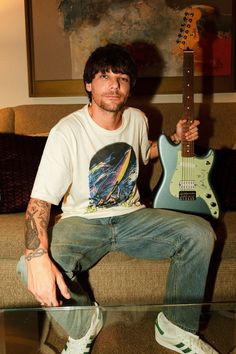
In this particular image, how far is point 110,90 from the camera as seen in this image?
1.44 metres

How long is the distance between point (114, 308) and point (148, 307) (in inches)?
4.0

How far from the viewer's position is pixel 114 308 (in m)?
1.08

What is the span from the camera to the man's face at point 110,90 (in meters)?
1.44

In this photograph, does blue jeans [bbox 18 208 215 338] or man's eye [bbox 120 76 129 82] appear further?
man's eye [bbox 120 76 129 82]

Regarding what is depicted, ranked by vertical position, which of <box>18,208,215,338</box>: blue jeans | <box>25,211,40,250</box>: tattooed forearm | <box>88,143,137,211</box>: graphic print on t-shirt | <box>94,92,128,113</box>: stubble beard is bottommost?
<box>18,208,215,338</box>: blue jeans

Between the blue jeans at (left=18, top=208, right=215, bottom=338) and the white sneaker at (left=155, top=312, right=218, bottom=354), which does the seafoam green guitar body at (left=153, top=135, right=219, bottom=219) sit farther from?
the white sneaker at (left=155, top=312, right=218, bottom=354)

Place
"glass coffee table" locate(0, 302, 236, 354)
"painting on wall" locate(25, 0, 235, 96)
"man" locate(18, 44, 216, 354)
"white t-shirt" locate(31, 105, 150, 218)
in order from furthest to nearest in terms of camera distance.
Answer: "painting on wall" locate(25, 0, 235, 96) → "white t-shirt" locate(31, 105, 150, 218) → "man" locate(18, 44, 216, 354) → "glass coffee table" locate(0, 302, 236, 354)

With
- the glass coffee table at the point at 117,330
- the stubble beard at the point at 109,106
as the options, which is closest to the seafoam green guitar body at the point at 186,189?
the stubble beard at the point at 109,106

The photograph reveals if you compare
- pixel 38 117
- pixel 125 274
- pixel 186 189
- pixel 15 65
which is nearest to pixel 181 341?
pixel 125 274

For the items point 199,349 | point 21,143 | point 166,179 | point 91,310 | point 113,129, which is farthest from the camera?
point 21,143

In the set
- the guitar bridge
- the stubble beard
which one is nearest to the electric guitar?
the guitar bridge

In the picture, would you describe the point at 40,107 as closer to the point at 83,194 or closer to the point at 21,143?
the point at 21,143

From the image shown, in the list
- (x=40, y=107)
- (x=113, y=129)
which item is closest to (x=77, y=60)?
(x=40, y=107)

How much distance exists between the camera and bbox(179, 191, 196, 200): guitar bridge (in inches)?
63.1
